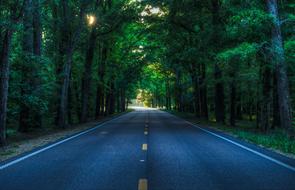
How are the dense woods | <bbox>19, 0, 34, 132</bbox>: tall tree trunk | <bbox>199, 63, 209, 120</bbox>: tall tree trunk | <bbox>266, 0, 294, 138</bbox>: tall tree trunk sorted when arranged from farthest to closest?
<bbox>199, 63, 209, 120</bbox>: tall tree trunk < <bbox>266, 0, 294, 138</bbox>: tall tree trunk < the dense woods < <bbox>19, 0, 34, 132</bbox>: tall tree trunk

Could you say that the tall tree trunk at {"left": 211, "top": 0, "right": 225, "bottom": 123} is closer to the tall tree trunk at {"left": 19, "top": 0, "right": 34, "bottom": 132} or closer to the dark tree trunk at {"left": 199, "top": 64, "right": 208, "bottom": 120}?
the dark tree trunk at {"left": 199, "top": 64, "right": 208, "bottom": 120}

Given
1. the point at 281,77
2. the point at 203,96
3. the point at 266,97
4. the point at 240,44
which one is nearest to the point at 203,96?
the point at 203,96

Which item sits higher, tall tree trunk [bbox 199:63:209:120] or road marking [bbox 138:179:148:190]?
tall tree trunk [bbox 199:63:209:120]

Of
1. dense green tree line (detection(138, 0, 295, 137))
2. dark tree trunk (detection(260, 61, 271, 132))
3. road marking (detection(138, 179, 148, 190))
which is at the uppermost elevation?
dense green tree line (detection(138, 0, 295, 137))

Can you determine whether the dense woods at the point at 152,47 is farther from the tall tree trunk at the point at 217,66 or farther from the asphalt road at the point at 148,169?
the asphalt road at the point at 148,169

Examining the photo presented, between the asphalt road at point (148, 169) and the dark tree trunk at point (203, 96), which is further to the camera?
the dark tree trunk at point (203, 96)

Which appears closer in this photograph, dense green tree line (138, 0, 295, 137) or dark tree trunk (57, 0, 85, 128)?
dense green tree line (138, 0, 295, 137)


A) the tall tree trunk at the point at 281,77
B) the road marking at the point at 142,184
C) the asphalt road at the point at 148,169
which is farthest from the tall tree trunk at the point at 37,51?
the road marking at the point at 142,184

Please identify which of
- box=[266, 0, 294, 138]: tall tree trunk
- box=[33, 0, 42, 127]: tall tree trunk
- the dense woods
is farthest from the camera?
box=[33, 0, 42, 127]: tall tree trunk

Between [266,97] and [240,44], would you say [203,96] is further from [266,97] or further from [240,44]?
[240,44]

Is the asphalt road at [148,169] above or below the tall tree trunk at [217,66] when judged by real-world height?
below

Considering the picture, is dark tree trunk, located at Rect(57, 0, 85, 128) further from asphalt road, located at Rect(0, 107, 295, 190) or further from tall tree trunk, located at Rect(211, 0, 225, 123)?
asphalt road, located at Rect(0, 107, 295, 190)

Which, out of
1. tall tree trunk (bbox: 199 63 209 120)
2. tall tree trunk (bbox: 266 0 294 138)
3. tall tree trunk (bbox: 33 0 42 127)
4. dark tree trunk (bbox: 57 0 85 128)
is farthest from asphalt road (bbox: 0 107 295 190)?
tall tree trunk (bbox: 199 63 209 120)

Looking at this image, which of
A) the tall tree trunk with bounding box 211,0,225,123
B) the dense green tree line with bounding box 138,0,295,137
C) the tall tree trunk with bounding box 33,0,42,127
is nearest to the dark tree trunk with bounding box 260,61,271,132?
the dense green tree line with bounding box 138,0,295,137
